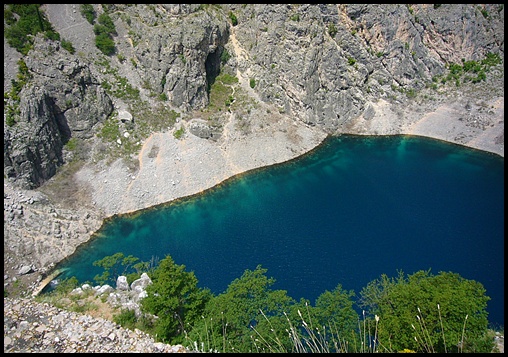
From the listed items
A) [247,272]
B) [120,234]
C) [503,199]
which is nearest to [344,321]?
[247,272]

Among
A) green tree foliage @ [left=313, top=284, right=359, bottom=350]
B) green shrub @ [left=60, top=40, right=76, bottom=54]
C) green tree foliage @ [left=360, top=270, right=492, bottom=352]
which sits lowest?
green tree foliage @ [left=313, top=284, right=359, bottom=350]

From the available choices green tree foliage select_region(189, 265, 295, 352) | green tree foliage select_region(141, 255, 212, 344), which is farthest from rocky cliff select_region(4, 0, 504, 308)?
green tree foliage select_region(189, 265, 295, 352)

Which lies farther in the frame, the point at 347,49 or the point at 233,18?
the point at 233,18

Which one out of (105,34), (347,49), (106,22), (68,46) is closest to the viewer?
(68,46)

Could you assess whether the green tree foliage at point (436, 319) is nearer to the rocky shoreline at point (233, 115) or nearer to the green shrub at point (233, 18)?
the rocky shoreline at point (233, 115)

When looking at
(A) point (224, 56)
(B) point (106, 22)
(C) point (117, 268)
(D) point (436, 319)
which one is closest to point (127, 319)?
(C) point (117, 268)

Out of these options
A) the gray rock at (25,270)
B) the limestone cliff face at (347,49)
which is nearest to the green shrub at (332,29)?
the limestone cliff face at (347,49)

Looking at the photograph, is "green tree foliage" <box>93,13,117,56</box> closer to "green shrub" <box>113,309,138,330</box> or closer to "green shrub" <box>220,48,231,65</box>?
"green shrub" <box>220,48,231,65</box>

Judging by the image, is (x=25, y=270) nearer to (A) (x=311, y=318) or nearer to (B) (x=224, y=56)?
(A) (x=311, y=318)
